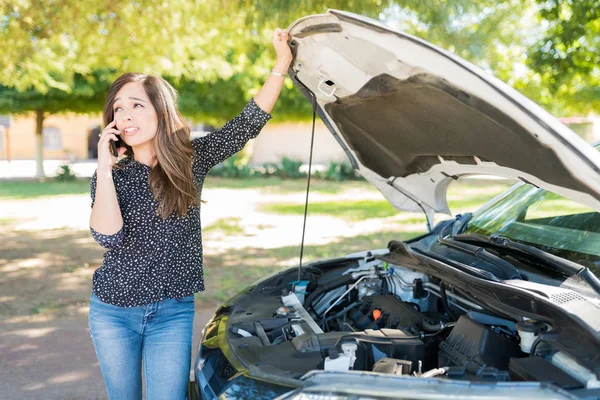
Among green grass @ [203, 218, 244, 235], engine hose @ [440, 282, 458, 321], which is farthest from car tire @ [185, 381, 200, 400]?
green grass @ [203, 218, 244, 235]

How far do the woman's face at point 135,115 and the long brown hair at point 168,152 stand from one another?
23 mm

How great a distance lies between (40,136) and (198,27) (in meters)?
14.8

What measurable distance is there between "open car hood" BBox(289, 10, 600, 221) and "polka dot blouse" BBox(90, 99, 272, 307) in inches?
39.0

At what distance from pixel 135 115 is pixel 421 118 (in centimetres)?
135

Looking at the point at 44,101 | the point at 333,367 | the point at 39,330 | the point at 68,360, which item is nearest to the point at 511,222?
the point at 333,367

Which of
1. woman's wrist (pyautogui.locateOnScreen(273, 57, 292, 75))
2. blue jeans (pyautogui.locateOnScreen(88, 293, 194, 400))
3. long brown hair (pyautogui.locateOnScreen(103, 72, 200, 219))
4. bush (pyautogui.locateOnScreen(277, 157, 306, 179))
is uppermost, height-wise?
woman's wrist (pyautogui.locateOnScreen(273, 57, 292, 75))

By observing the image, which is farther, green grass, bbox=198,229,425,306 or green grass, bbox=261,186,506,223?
green grass, bbox=261,186,506,223

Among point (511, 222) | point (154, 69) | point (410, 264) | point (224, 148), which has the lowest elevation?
point (410, 264)

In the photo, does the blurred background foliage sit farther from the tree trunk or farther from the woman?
the tree trunk

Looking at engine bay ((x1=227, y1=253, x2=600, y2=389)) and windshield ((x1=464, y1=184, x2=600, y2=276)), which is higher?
windshield ((x1=464, y1=184, x2=600, y2=276))

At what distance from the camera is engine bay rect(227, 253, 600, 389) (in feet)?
6.70

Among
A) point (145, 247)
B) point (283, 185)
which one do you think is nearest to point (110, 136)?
point (145, 247)

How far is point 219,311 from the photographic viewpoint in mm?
3061

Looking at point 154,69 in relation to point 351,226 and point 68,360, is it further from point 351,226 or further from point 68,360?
point 68,360
